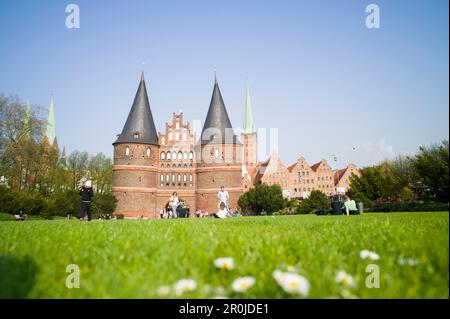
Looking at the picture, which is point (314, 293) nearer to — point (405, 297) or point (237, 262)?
point (405, 297)

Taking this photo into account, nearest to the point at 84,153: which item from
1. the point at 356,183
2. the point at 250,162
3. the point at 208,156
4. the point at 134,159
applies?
the point at 134,159

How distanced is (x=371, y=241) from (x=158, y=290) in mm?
2476

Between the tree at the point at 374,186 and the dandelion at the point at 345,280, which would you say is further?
the tree at the point at 374,186

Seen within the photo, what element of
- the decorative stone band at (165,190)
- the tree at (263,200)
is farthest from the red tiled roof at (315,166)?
the decorative stone band at (165,190)

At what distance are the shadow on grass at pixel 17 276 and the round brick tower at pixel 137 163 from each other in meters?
50.2

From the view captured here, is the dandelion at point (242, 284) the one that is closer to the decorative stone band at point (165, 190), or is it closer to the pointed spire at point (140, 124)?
the decorative stone band at point (165, 190)

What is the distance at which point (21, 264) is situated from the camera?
2660mm

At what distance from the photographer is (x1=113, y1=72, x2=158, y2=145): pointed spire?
53.3 metres

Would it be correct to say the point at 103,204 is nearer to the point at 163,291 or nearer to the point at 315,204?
the point at 315,204

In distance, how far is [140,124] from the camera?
54.2 meters

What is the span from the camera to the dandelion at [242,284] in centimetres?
199

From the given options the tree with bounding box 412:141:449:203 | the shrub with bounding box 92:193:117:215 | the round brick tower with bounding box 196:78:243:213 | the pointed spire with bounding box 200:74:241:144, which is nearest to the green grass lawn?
the tree with bounding box 412:141:449:203

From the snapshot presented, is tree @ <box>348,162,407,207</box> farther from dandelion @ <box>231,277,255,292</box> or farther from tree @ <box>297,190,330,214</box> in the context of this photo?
dandelion @ <box>231,277,255,292</box>
